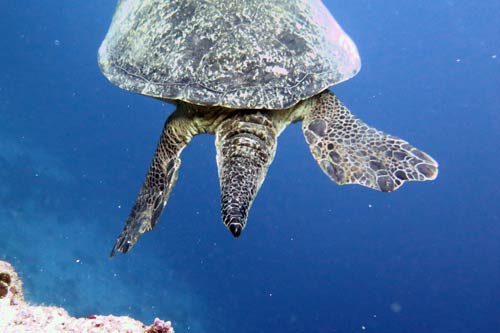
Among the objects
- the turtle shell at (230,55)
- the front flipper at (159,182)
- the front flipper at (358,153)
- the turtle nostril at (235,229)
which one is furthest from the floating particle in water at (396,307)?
the turtle nostril at (235,229)

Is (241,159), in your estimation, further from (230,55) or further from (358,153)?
(358,153)

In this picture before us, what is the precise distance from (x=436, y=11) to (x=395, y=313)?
20.2 metres

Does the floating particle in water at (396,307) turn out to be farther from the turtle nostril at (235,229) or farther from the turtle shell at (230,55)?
the turtle nostril at (235,229)

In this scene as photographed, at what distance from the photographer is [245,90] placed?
3.86 metres

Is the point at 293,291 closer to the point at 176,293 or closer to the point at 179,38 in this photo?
the point at 176,293

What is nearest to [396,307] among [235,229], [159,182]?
[159,182]

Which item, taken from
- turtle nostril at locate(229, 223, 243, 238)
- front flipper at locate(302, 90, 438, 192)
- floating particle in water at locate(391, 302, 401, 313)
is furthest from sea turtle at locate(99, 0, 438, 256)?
floating particle in water at locate(391, 302, 401, 313)

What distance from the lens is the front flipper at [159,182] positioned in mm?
4168

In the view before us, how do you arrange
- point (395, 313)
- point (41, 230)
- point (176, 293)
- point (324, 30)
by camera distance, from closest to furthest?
1. point (324, 30)
2. point (41, 230)
3. point (176, 293)
4. point (395, 313)

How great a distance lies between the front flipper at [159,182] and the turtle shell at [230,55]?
63 centimetres

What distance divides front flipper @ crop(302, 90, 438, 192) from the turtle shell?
1.45ft

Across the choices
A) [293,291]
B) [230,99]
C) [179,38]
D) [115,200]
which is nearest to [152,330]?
[230,99]

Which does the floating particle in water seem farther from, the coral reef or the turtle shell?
the coral reef

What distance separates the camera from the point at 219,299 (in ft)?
72.0
